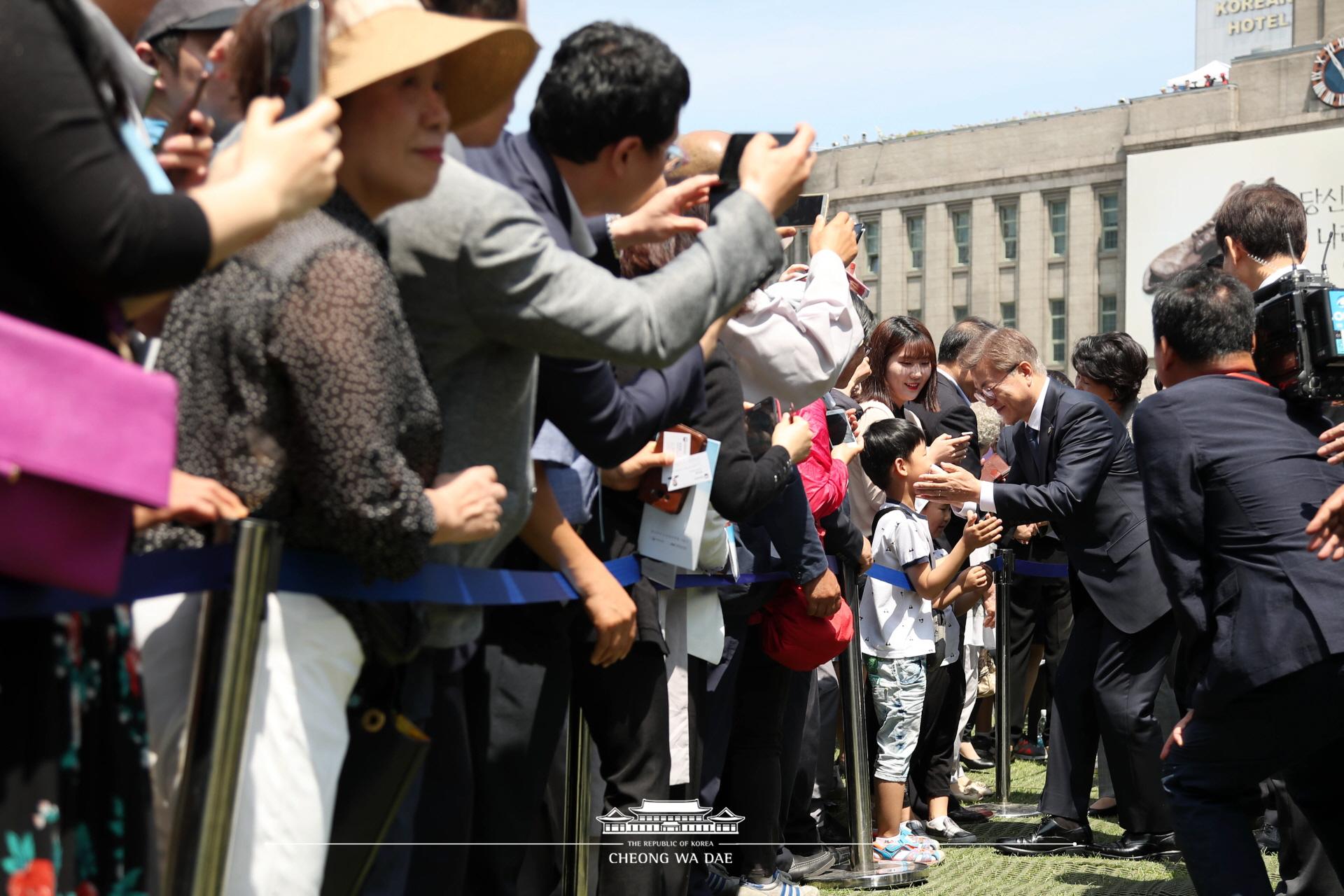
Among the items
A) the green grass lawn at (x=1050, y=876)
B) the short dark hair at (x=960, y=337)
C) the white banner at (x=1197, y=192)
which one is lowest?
the green grass lawn at (x=1050, y=876)

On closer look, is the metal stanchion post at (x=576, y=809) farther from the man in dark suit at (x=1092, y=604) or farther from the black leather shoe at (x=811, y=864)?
the man in dark suit at (x=1092, y=604)

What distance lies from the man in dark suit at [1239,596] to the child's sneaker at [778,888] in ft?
4.52

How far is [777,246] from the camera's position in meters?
2.71

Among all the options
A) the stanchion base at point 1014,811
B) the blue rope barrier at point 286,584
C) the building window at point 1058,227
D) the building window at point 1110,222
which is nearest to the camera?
the blue rope barrier at point 286,584

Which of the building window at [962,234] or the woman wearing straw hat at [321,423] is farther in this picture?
the building window at [962,234]

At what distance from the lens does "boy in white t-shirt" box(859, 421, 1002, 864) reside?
6.04 m

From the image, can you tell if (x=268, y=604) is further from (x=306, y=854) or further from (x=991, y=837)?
(x=991, y=837)

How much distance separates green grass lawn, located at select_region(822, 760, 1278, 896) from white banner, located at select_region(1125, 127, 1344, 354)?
45.5 meters

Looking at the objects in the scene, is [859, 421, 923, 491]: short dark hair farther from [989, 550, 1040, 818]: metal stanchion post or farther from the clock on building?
the clock on building

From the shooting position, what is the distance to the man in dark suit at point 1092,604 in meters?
6.34

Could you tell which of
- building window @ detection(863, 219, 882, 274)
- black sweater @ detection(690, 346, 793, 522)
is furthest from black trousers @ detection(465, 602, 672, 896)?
building window @ detection(863, 219, 882, 274)

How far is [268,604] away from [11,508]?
56 centimetres

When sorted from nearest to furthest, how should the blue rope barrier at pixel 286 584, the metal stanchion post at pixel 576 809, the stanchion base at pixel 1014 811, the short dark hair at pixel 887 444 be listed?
the blue rope barrier at pixel 286 584 < the metal stanchion post at pixel 576 809 < the short dark hair at pixel 887 444 < the stanchion base at pixel 1014 811

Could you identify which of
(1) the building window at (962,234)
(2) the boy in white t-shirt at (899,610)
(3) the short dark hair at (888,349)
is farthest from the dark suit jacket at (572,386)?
(1) the building window at (962,234)
